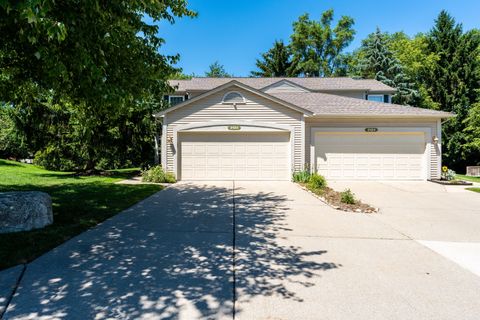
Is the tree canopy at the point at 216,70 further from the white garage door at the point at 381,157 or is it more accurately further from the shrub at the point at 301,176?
the shrub at the point at 301,176

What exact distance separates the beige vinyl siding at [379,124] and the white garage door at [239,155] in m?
1.17

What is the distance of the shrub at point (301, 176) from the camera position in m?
12.1

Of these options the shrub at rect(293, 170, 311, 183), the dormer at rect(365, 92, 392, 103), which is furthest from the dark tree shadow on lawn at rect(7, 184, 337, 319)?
the dormer at rect(365, 92, 392, 103)

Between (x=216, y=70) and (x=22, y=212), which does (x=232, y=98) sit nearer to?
(x=22, y=212)

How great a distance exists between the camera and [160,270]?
3.53 metres

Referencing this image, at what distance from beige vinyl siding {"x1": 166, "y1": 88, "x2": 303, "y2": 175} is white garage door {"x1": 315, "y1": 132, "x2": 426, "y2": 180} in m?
1.38

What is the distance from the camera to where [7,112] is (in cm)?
1466

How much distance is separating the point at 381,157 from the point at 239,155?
6.73 metres

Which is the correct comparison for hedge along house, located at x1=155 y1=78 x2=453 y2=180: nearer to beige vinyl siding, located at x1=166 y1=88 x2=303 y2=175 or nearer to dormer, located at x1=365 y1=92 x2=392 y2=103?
beige vinyl siding, located at x1=166 y1=88 x2=303 y2=175

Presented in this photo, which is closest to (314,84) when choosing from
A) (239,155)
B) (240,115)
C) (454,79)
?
(240,115)

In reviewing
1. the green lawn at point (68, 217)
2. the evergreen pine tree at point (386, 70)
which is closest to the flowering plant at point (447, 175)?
the green lawn at point (68, 217)

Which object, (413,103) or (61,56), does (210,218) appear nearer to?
(61,56)

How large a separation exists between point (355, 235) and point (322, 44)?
3851 cm

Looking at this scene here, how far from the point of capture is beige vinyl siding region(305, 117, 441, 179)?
1317cm
